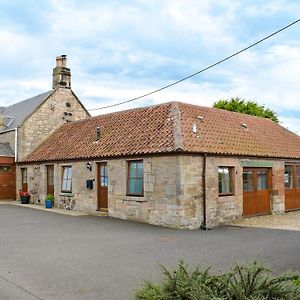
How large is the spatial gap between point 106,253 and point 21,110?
19.9m

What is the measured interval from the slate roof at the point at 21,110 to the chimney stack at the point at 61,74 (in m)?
0.77

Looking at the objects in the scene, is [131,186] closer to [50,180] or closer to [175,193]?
[175,193]

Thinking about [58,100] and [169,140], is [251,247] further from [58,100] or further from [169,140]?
[58,100]

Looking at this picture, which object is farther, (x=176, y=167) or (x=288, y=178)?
(x=288, y=178)

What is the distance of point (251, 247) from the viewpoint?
10273 mm

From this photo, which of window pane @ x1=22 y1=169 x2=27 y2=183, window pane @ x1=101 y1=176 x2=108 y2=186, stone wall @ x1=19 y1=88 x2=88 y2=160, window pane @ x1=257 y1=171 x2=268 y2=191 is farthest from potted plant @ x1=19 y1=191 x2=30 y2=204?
window pane @ x1=257 y1=171 x2=268 y2=191

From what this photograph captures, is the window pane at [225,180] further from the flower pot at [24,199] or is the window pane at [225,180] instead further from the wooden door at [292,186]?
the flower pot at [24,199]

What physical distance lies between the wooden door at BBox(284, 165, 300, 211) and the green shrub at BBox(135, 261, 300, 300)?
15569 mm

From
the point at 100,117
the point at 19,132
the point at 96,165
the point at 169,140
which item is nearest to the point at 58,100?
the point at 19,132

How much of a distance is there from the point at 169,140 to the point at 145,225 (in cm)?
321

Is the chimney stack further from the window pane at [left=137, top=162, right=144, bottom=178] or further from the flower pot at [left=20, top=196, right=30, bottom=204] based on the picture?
the window pane at [left=137, top=162, right=144, bottom=178]

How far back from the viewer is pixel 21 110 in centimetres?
2695

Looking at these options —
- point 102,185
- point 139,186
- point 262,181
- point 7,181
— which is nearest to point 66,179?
point 102,185

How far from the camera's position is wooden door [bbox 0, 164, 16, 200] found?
79.8ft
